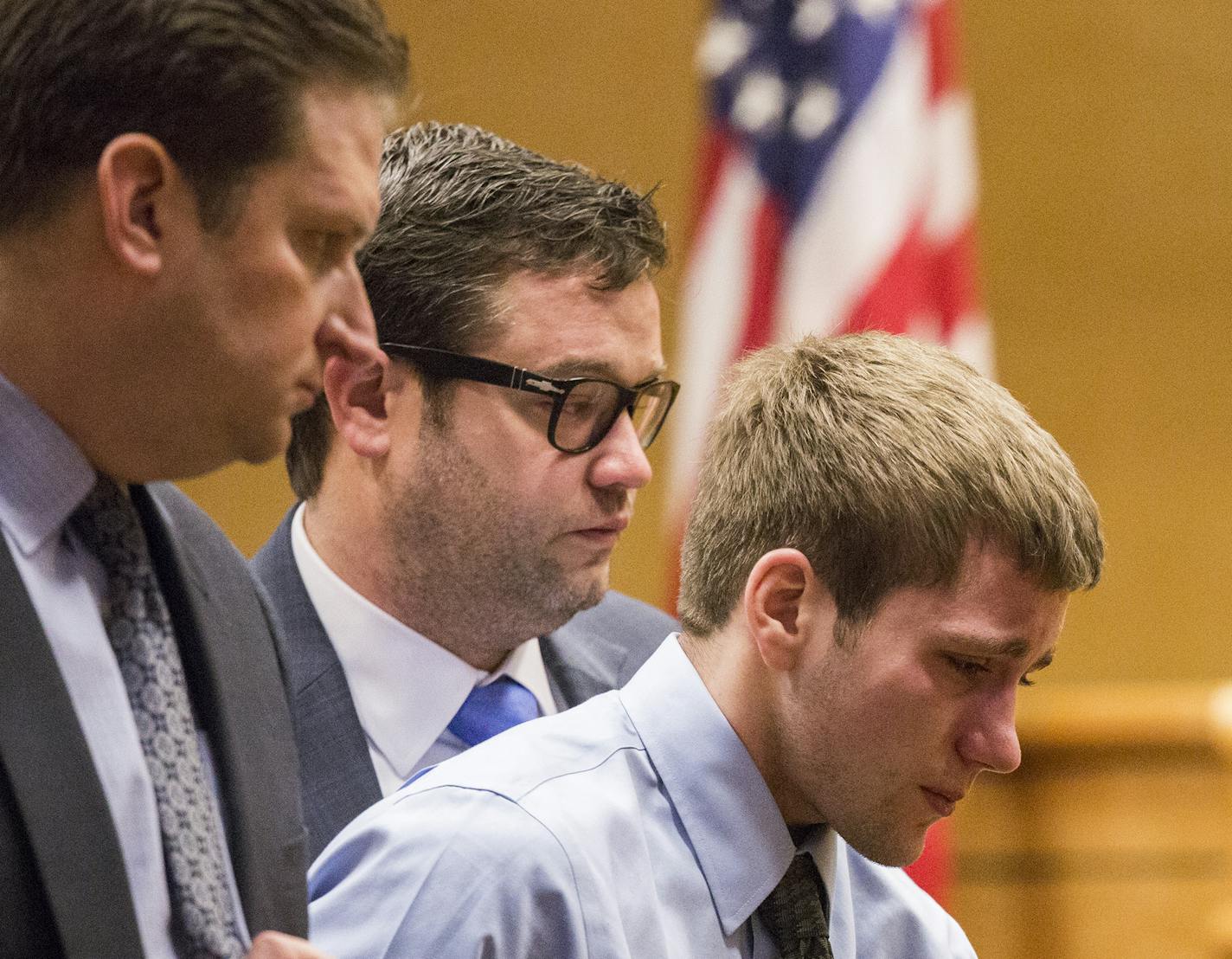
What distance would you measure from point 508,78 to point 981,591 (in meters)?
3.29

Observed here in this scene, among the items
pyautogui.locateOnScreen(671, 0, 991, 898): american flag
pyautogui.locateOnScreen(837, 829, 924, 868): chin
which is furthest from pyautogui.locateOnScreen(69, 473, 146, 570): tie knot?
pyautogui.locateOnScreen(671, 0, 991, 898): american flag

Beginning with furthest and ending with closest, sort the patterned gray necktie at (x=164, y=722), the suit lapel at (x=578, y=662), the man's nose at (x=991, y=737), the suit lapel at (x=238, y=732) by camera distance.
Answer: the suit lapel at (x=578, y=662)
the man's nose at (x=991, y=737)
the suit lapel at (x=238, y=732)
the patterned gray necktie at (x=164, y=722)

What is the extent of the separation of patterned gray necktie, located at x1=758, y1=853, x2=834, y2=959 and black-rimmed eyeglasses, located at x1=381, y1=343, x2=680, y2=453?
0.65 meters

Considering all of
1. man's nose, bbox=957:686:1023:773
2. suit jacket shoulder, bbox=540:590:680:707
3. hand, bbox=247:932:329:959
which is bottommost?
suit jacket shoulder, bbox=540:590:680:707

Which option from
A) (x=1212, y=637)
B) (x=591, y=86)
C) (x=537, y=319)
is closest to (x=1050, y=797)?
(x=1212, y=637)

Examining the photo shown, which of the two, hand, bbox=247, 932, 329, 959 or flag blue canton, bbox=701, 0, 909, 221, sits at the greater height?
flag blue canton, bbox=701, 0, 909, 221

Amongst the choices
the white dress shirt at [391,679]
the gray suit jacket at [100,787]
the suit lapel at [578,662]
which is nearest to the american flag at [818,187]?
the suit lapel at [578,662]

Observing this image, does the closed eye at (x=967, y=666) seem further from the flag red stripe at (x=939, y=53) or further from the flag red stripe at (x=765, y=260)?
the flag red stripe at (x=939, y=53)

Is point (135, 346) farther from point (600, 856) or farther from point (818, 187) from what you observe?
point (818, 187)

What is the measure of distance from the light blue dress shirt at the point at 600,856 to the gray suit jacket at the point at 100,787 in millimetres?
201

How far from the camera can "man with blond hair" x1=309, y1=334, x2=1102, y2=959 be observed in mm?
1499

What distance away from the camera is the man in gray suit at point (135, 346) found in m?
0.99

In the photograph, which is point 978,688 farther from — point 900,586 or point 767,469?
point 767,469

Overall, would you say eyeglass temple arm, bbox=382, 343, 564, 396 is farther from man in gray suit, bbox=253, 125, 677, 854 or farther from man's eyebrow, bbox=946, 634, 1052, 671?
man's eyebrow, bbox=946, 634, 1052, 671
